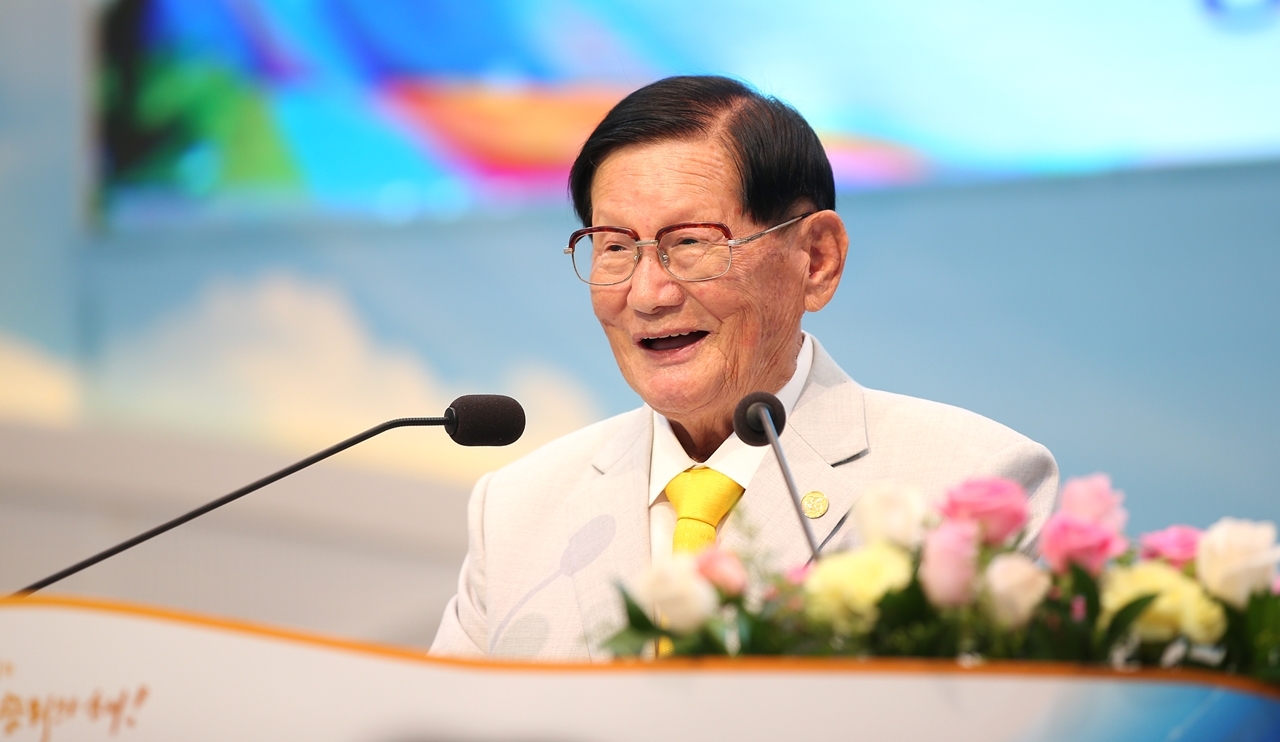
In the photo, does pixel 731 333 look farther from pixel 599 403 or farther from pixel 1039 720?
pixel 599 403

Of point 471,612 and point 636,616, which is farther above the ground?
point 636,616

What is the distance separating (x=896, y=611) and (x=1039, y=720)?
12cm

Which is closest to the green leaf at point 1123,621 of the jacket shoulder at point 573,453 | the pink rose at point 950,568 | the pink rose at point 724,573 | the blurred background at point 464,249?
the pink rose at point 950,568

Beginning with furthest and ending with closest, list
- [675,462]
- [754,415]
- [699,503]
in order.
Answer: [675,462] → [699,503] → [754,415]

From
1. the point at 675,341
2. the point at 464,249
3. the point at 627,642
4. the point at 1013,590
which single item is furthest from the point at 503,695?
the point at 464,249

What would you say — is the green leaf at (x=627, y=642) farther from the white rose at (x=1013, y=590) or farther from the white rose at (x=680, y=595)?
the white rose at (x=1013, y=590)

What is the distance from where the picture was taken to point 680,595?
917 millimetres

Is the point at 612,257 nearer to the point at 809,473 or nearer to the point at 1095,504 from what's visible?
the point at 809,473

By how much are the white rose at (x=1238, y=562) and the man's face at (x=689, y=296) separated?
0.98 metres

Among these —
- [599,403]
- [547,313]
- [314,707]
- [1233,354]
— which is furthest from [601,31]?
[314,707]

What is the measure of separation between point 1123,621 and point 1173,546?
140mm

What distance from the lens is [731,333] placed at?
1.88 m

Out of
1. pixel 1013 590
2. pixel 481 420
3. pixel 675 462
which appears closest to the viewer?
pixel 1013 590

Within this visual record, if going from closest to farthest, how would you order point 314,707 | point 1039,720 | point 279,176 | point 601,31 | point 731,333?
point 1039,720
point 314,707
point 731,333
point 601,31
point 279,176
